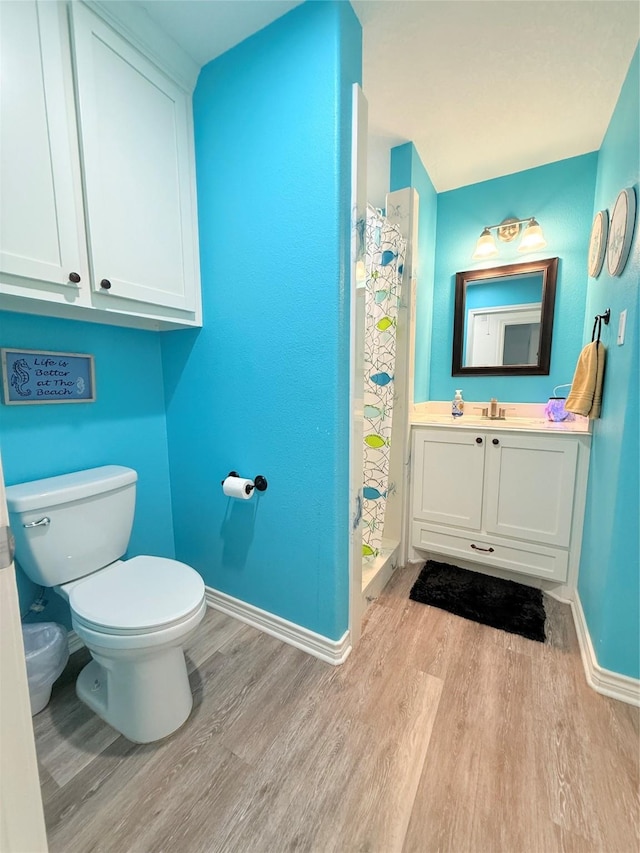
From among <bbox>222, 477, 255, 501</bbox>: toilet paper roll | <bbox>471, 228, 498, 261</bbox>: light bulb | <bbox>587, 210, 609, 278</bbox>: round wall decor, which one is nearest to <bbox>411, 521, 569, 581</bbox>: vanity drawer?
<bbox>222, 477, 255, 501</bbox>: toilet paper roll

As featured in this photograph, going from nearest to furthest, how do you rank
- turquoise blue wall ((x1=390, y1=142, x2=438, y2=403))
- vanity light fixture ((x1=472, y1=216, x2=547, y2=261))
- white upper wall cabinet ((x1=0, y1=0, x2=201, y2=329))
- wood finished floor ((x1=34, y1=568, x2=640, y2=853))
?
1. wood finished floor ((x1=34, y1=568, x2=640, y2=853))
2. white upper wall cabinet ((x1=0, y1=0, x2=201, y2=329))
3. turquoise blue wall ((x1=390, y1=142, x2=438, y2=403))
4. vanity light fixture ((x1=472, y1=216, x2=547, y2=261))

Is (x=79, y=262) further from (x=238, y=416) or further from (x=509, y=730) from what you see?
(x=509, y=730)

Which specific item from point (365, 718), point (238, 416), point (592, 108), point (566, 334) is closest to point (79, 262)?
point (238, 416)

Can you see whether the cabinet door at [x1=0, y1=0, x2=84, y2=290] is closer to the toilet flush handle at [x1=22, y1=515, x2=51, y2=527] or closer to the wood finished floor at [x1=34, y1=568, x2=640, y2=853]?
the toilet flush handle at [x1=22, y1=515, x2=51, y2=527]

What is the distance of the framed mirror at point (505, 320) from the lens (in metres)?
2.12

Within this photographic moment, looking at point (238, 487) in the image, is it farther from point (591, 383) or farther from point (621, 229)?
point (621, 229)

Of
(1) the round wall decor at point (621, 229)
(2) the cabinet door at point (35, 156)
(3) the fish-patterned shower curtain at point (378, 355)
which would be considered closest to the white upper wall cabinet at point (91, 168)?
(2) the cabinet door at point (35, 156)

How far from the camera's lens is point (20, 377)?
4.16 ft

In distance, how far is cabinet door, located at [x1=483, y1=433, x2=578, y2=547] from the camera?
173 centimetres

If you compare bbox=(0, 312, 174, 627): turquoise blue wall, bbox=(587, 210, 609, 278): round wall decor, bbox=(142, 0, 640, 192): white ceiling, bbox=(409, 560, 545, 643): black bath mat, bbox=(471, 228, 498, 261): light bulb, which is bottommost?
bbox=(409, 560, 545, 643): black bath mat

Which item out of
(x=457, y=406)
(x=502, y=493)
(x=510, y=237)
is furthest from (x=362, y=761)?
(x=510, y=237)

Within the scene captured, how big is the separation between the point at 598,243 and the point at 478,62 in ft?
3.19

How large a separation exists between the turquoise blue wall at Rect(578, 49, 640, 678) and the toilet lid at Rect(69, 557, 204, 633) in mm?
1460

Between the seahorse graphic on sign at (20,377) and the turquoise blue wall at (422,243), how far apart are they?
6.37 ft
